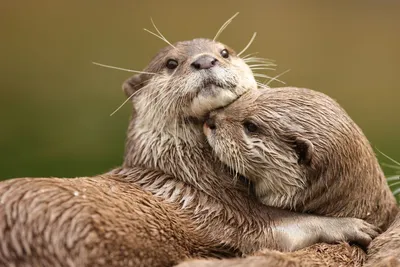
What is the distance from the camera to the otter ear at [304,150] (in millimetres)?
2621

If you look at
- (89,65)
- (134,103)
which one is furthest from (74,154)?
(134,103)

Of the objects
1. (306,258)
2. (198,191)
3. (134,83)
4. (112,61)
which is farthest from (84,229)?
(112,61)

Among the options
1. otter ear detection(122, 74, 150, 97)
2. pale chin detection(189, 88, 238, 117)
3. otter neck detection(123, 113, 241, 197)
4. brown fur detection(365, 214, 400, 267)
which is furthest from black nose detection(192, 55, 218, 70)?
brown fur detection(365, 214, 400, 267)

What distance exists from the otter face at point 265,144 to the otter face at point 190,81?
8 centimetres

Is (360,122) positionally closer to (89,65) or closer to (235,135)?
(89,65)

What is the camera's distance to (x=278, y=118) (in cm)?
271

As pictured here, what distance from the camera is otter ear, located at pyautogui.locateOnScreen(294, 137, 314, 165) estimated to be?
2621 millimetres

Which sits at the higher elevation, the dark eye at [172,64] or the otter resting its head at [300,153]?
the dark eye at [172,64]

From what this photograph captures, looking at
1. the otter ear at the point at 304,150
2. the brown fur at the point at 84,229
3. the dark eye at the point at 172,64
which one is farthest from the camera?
the dark eye at the point at 172,64

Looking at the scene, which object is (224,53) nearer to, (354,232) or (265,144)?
(265,144)

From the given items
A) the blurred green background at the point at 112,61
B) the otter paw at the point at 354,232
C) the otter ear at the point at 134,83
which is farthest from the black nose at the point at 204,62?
the blurred green background at the point at 112,61

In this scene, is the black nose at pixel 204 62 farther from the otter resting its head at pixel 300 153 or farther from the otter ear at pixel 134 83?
the otter ear at pixel 134 83

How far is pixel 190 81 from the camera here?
2873 mm

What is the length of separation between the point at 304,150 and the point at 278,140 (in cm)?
11
